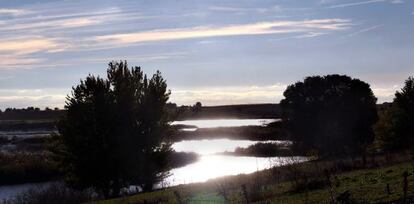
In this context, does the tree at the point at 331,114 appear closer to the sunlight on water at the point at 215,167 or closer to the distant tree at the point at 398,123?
the distant tree at the point at 398,123

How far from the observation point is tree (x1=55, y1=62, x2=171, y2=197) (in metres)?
37.5

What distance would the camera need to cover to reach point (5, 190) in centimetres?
4909

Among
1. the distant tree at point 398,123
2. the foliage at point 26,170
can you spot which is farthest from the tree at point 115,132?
the distant tree at point 398,123

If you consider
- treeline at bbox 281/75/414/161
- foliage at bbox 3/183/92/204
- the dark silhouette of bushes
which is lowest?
foliage at bbox 3/183/92/204

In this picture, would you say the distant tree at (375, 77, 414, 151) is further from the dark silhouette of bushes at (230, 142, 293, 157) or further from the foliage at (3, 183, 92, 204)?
Result: the foliage at (3, 183, 92, 204)

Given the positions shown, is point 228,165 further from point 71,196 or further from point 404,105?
point 71,196

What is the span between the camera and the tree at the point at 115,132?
3747 centimetres

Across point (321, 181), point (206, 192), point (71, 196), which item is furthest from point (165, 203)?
point (71, 196)

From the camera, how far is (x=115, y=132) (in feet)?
126

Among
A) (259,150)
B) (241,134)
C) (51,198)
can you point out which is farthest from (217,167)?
(241,134)

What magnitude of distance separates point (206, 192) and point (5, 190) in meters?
30.0

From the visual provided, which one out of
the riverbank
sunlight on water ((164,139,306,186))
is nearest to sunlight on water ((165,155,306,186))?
sunlight on water ((164,139,306,186))

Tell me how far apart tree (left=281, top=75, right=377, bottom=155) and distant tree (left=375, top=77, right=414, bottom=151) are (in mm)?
3982

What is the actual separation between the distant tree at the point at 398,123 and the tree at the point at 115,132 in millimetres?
27878
